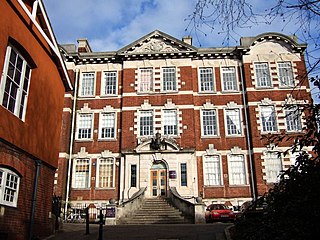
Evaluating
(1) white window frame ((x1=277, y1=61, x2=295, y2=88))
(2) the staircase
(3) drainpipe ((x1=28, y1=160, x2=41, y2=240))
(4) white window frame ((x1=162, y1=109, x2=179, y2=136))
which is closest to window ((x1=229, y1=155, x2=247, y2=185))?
(4) white window frame ((x1=162, y1=109, x2=179, y2=136))

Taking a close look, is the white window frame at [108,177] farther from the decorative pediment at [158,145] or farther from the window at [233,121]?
the window at [233,121]

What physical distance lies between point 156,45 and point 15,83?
19.4 m

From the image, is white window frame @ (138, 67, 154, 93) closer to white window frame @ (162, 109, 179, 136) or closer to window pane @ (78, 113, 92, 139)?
white window frame @ (162, 109, 179, 136)

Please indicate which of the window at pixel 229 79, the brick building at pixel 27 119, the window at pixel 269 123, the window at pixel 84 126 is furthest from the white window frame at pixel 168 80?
the brick building at pixel 27 119

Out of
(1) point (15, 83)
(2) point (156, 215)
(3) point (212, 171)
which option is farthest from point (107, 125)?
(1) point (15, 83)

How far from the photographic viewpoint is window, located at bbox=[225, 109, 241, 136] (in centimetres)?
2773

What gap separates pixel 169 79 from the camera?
95.3ft

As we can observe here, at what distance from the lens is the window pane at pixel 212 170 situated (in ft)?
86.9

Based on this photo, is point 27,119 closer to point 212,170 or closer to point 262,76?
point 212,170

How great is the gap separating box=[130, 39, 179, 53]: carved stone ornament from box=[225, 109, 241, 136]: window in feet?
23.0

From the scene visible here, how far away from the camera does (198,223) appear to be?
63.9 ft

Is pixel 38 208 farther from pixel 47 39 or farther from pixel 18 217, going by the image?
pixel 47 39

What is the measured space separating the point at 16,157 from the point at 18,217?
1.98 metres

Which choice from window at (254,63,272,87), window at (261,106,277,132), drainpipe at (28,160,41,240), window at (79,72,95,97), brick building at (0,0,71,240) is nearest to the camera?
brick building at (0,0,71,240)
